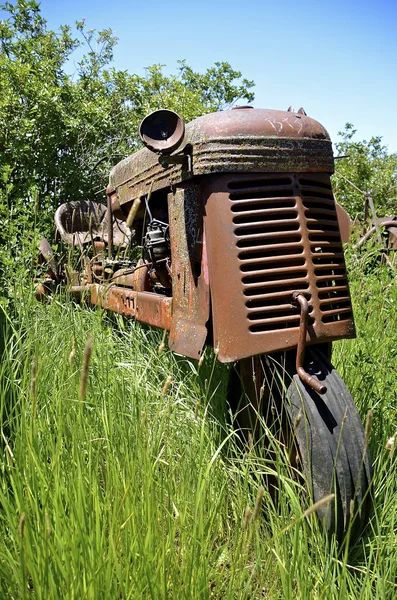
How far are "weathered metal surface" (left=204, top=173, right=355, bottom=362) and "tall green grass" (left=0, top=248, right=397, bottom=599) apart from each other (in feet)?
1.16

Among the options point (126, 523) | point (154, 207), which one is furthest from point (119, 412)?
point (154, 207)

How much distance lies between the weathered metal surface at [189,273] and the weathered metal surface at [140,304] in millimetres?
121

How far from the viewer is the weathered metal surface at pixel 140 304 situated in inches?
117

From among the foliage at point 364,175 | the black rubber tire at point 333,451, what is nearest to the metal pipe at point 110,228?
the black rubber tire at point 333,451

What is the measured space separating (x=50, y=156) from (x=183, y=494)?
Result: 6.16 meters

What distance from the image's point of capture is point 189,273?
2725 mm

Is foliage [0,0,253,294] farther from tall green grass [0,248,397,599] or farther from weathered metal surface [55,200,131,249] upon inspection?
tall green grass [0,248,397,599]

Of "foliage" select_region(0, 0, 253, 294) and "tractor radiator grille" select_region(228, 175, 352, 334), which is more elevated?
"foliage" select_region(0, 0, 253, 294)

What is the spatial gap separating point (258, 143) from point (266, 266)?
461 mm

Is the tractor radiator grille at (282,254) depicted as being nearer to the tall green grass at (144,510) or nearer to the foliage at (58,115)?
the tall green grass at (144,510)

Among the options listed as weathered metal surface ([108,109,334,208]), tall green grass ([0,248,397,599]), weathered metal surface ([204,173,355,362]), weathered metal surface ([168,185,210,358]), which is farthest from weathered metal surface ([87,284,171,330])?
weathered metal surface ([108,109,334,208])

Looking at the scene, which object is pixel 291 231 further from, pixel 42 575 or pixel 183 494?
pixel 42 575

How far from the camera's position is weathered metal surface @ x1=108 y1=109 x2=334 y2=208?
7.80 feet

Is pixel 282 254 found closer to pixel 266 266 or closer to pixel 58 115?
pixel 266 266
